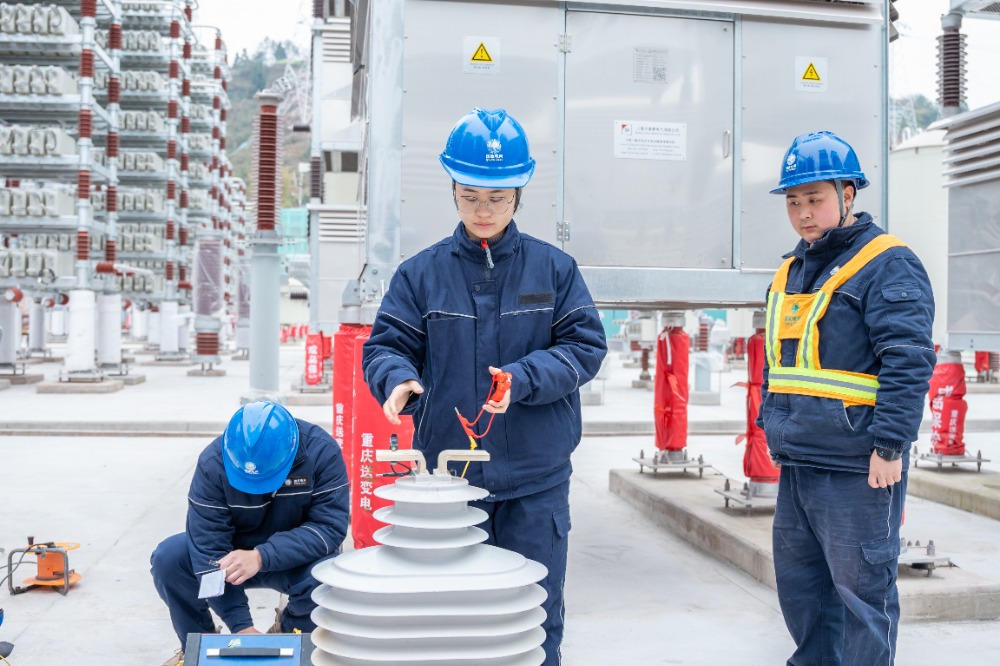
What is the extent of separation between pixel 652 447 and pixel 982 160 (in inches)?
210

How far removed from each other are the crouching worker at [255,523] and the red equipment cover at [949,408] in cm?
654

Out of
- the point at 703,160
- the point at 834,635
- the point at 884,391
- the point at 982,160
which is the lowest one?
the point at 834,635

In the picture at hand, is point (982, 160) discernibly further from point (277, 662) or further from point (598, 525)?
point (277, 662)

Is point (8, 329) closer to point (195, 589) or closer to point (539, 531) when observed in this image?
point (195, 589)

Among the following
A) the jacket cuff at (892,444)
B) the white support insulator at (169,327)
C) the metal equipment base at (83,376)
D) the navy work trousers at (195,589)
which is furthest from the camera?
the white support insulator at (169,327)

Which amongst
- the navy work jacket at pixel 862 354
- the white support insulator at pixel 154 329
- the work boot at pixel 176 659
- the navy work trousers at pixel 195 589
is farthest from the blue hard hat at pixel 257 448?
the white support insulator at pixel 154 329

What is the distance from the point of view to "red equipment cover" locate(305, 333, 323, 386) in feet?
54.5

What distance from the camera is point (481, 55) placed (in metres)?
4.57

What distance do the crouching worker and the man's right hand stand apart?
115 centimetres

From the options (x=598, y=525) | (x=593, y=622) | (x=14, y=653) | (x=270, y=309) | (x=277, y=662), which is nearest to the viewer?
(x=277, y=662)

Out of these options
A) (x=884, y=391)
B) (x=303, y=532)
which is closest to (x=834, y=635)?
(x=884, y=391)

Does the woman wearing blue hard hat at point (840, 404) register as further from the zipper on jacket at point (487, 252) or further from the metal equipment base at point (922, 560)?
the metal equipment base at point (922, 560)

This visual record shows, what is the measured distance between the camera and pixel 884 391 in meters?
2.83

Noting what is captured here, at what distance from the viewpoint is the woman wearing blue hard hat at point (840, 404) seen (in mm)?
2857
